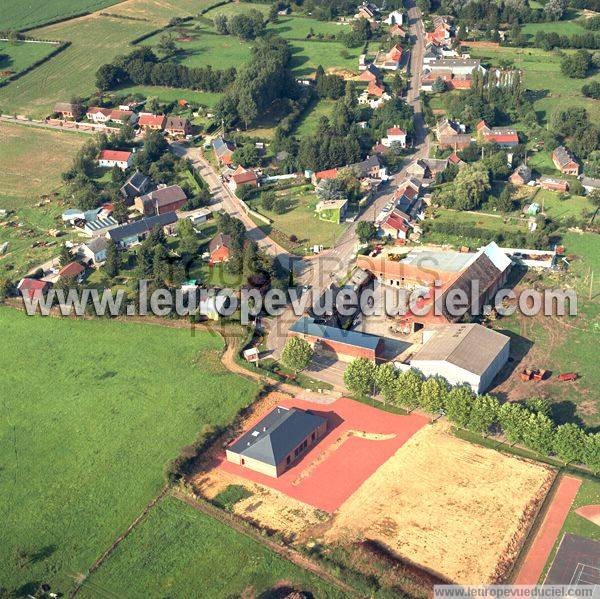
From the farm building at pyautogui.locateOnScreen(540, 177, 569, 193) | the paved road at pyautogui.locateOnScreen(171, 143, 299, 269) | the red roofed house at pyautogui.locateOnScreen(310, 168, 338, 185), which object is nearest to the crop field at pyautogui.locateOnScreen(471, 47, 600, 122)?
the farm building at pyautogui.locateOnScreen(540, 177, 569, 193)

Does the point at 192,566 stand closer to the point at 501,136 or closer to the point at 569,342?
the point at 569,342

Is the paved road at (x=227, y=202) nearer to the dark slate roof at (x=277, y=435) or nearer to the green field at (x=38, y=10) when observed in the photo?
the dark slate roof at (x=277, y=435)

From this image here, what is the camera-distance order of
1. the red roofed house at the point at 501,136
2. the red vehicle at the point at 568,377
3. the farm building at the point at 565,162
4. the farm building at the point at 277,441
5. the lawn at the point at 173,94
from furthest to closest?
the lawn at the point at 173,94, the red roofed house at the point at 501,136, the farm building at the point at 565,162, the red vehicle at the point at 568,377, the farm building at the point at 277,441

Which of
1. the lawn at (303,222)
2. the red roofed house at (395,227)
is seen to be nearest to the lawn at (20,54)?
the lawn at (303,222)

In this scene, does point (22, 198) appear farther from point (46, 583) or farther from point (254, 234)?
point (46, 583)

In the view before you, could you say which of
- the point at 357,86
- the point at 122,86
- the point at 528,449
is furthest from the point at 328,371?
the point at 122,86

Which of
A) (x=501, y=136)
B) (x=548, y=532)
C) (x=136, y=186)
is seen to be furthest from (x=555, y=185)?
(x=548, y=532)

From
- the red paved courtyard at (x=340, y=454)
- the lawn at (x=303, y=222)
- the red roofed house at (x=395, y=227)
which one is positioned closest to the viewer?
the red paved courtyard at (x=340, y=454)
